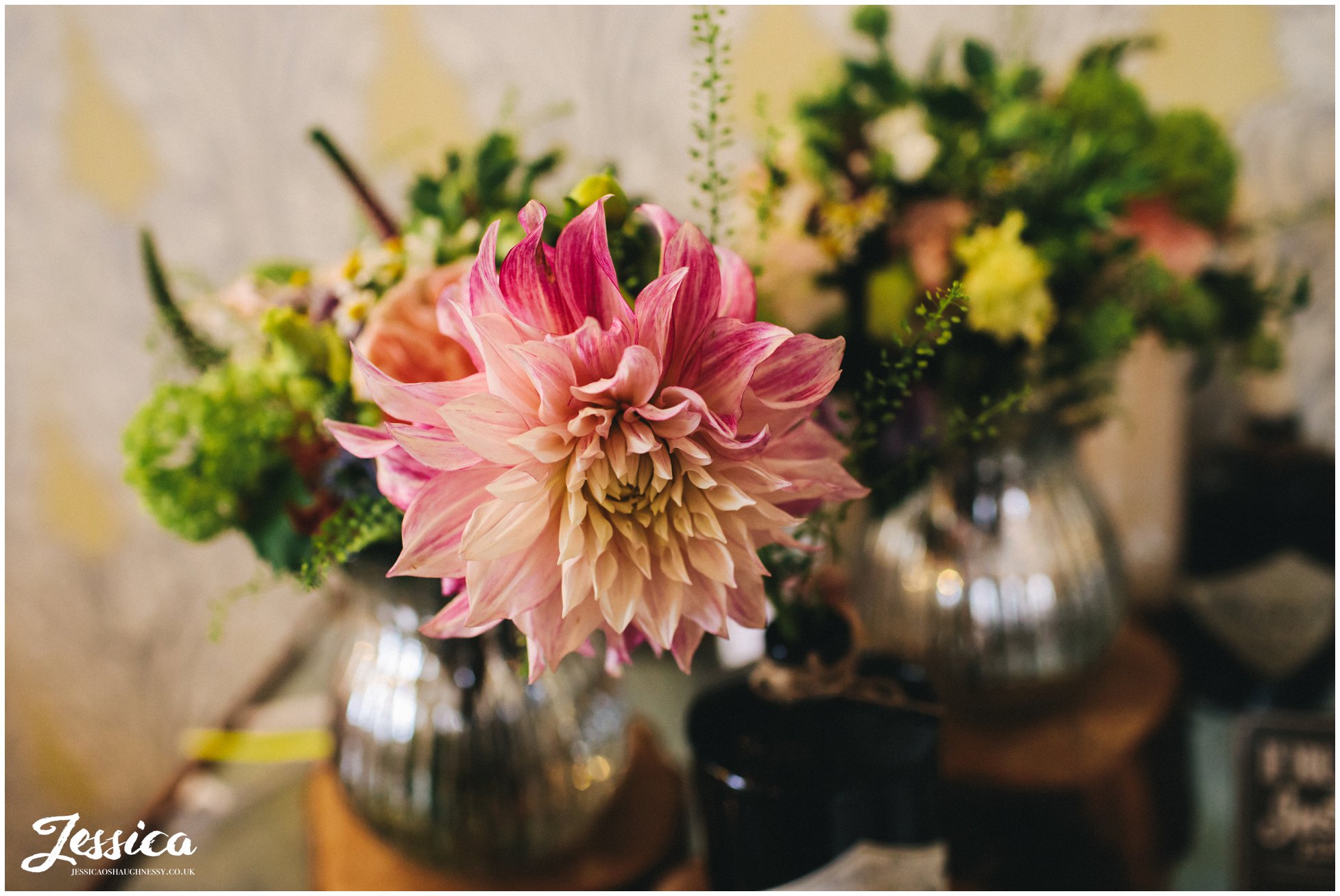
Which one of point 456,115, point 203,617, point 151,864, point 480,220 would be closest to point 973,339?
point 480,220

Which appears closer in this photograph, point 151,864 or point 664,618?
Result: point 664,618

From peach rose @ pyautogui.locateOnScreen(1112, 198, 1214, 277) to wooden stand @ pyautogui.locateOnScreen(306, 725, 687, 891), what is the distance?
507 millimetres

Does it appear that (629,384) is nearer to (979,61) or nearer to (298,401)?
(298,401)

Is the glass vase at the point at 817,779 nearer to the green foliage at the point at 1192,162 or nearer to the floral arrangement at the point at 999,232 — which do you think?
the floral arrangement at the point at 999,232

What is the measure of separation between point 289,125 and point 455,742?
0.66m

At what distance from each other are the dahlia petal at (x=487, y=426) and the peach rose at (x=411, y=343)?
2.8 inches

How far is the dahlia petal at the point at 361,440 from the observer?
1.00 feet

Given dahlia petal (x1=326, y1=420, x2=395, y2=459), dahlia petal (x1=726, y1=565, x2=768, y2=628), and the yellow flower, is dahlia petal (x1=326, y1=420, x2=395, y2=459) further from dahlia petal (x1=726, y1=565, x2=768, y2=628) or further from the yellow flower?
the yellow flower

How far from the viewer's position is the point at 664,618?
31 centimetres

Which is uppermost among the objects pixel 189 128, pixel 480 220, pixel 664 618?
pixel 189 128

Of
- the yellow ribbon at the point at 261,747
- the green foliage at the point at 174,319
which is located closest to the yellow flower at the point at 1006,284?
the green foliage at the point at 174,319

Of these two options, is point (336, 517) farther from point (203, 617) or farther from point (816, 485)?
point (203, 617)

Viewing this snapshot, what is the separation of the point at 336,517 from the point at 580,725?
0.78ft

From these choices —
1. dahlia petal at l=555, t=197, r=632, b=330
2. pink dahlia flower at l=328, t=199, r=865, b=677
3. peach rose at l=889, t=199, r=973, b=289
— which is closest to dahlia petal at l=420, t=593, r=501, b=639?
pink dahlia flower at l=328, t=199, r=865, b=677
